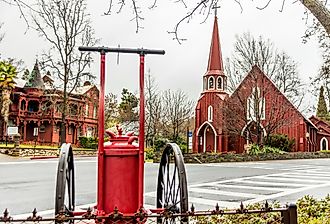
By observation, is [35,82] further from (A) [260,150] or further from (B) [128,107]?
(A) [260,150]

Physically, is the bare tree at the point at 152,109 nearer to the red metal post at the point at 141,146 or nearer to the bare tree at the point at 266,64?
the bare tree at the point at 266,64

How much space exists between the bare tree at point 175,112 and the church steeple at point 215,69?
2.64 metres

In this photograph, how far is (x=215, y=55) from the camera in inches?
1411

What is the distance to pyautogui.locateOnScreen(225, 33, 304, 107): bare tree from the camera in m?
30.5

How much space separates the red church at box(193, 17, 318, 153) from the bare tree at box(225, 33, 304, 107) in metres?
0.81

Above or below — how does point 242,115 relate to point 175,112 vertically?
below

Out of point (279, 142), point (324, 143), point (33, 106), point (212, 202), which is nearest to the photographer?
point (212, 202)

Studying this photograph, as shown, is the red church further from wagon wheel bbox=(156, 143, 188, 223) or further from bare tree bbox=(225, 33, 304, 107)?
wagon wheel bbox=(156, 143, 188, 223)

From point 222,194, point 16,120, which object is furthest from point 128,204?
point 16,120

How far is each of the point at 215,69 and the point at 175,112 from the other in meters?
5.17

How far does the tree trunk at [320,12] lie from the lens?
18.1 ft

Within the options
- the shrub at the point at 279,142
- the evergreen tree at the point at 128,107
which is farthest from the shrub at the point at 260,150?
the evergreen tree at the point at 128,107

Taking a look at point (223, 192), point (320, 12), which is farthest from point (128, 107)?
point (320, 12)

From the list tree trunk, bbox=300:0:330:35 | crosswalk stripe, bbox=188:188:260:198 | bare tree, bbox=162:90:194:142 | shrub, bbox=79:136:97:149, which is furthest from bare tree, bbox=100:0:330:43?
shrub, bbox=79:136:97:149
